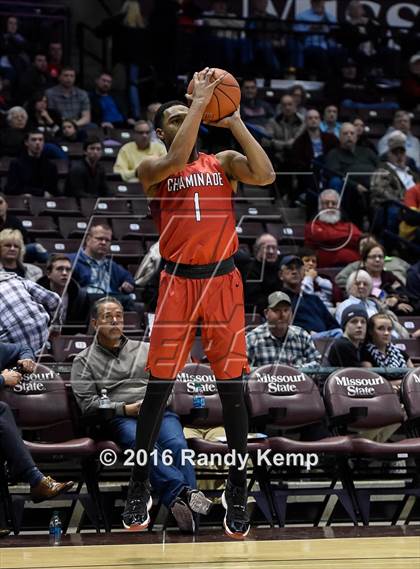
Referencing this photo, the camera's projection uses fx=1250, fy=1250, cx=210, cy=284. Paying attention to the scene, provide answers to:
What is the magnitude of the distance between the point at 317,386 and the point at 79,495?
1.78 meters

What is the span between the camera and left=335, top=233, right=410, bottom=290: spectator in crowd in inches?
396

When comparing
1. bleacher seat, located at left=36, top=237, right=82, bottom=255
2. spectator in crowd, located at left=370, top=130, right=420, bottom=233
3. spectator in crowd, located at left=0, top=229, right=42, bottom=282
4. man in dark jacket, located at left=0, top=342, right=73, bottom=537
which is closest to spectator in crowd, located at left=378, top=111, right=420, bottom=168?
spectator in crowd, located at left=370, top=130, right=420, bottom=233

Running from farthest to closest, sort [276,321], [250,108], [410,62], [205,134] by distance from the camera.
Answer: [410,62]
[250,108]
[205,134]
[276,321]

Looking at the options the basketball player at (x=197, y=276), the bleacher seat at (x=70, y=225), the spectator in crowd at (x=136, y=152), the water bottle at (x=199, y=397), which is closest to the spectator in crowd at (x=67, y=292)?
the water bottle at (x=199, y=397)

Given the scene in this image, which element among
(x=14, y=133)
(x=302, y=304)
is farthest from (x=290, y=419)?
(x=14, y=133)

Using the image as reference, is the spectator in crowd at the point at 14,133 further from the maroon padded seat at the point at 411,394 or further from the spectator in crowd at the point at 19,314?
the maroon padded seat at the point at 411,394

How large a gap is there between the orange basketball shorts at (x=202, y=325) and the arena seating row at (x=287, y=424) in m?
1.75

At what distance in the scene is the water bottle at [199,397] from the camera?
7.78 metres

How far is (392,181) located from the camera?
1206 centimetres

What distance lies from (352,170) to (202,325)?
6694mm

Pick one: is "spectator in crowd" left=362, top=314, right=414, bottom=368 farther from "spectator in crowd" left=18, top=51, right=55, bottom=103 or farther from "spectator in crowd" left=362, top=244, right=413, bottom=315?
"spectator in crowd" left=18, top=51, right=55, bottom=103

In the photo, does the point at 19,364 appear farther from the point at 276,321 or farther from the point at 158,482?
the point at 276,321

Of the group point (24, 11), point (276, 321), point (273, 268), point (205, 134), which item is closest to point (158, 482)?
point (276, 321)

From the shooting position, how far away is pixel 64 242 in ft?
33.0
